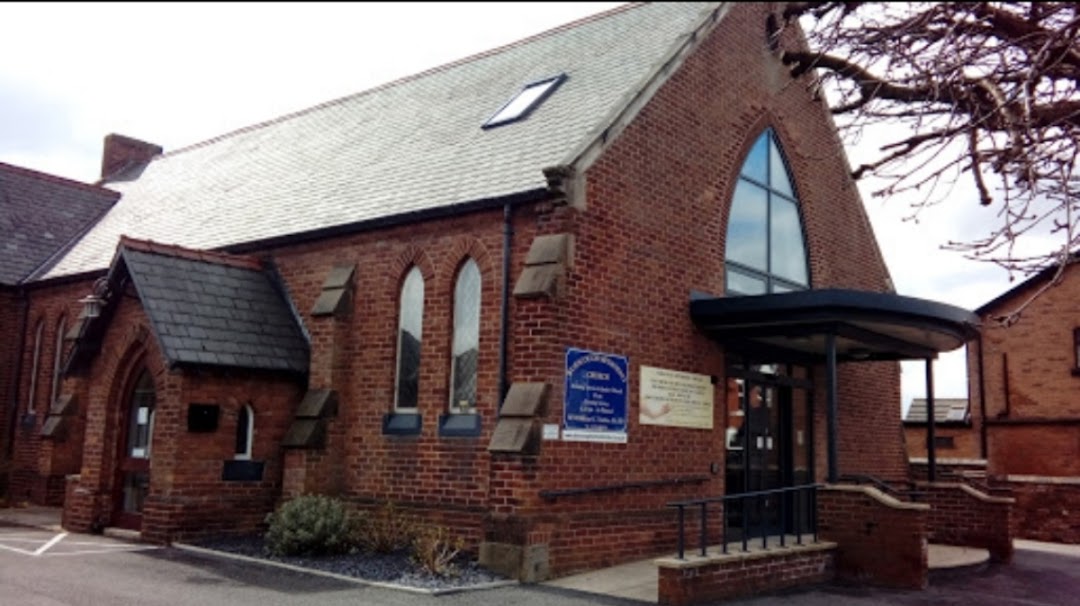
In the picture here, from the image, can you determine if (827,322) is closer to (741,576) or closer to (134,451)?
(741,576)

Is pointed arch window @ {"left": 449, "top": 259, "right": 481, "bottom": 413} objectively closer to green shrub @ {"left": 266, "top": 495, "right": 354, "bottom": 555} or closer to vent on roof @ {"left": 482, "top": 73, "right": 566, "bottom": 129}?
green shrub @ {"left": 266, "top": 495, "right": 354, "bottom": 555}

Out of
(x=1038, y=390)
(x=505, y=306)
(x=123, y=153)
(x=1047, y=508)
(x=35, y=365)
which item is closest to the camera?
(x=505, y=306)

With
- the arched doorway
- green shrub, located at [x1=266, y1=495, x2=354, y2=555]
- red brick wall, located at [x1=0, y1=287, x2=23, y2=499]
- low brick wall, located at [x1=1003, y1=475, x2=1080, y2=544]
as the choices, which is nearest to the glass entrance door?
low brick wall, located at [x1=1003, y1=475, x2=1080, y2=544]

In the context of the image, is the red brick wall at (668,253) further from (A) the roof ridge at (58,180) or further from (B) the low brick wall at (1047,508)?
(A) the roof ridge at (58,180)

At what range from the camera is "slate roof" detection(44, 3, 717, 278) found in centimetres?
1321

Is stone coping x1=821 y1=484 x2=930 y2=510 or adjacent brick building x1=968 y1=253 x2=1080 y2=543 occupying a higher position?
adjacent brick building x1=968 y1=253 x2=1080 y2=543

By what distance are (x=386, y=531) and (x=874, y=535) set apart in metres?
6.19

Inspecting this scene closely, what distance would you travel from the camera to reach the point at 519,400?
11078 mm

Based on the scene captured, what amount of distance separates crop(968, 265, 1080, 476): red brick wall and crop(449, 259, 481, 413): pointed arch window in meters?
17.0

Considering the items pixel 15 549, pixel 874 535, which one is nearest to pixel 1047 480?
pixel 874 535

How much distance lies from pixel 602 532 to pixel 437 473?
2363 mm

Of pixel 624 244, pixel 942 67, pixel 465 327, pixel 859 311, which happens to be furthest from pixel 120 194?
pixel 942 67

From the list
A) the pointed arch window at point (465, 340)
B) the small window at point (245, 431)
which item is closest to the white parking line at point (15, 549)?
the small window at point (245, 431)

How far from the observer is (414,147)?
15.9 m
